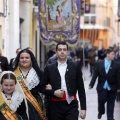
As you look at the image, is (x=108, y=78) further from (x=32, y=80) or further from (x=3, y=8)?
(x=3, y=8)

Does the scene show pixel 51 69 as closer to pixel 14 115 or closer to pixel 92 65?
pixel 14 115

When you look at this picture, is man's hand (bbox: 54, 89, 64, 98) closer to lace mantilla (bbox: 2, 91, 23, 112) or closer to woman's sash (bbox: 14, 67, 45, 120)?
woman's sash (bbox: 14, 67, 45, 120)

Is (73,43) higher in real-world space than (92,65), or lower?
higher

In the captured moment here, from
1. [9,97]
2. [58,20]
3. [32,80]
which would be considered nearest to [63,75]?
[32,80]

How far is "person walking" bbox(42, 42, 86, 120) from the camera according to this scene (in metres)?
8.88

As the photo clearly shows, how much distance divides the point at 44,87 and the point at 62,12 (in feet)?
42.8

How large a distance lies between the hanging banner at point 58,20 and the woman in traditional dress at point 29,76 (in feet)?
41.6

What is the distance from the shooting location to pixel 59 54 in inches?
353

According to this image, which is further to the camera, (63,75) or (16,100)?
(63,75)

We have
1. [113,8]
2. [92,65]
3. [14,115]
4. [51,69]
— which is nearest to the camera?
[14,115]

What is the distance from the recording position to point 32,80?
28.8 ft

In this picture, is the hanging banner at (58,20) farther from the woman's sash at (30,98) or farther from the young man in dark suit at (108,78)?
the woman's sash at (30,98)

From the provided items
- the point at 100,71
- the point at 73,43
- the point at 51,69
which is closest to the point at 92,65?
the point at 73,43

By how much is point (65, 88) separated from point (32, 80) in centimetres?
52
